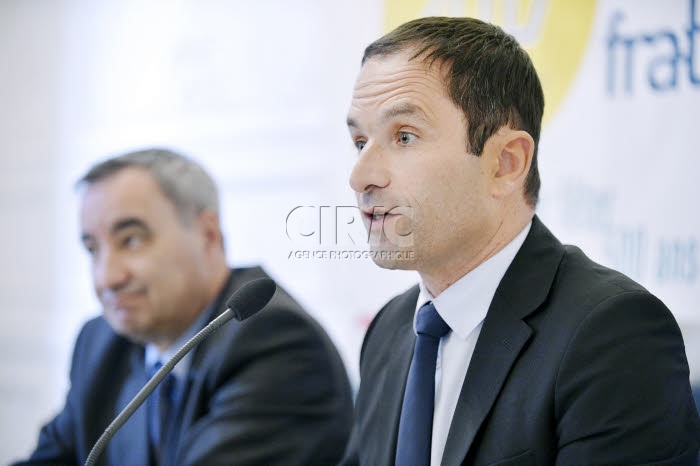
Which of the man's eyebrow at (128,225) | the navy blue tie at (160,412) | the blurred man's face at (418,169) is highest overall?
the blurred man's face at (418,169)

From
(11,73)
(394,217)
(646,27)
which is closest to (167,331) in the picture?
(394,217)

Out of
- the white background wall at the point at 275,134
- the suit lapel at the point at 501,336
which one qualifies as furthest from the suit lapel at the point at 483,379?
the white background wall at the point at 275,134

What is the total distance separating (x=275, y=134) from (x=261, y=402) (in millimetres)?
1331

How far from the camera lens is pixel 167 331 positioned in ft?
6.82

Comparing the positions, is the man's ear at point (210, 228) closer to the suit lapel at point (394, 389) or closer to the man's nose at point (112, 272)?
the man's nose at point (112, 272)

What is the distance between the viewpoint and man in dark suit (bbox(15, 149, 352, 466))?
178cm

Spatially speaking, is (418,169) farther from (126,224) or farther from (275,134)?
(275,134)

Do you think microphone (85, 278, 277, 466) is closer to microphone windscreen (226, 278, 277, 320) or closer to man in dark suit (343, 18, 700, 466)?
microphone windscreen (226, 278, 277, 320)

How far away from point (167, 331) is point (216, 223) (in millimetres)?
327

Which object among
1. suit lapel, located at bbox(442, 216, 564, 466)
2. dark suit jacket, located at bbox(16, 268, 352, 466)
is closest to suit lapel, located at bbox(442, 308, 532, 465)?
suit lapel, located at bbox(442, 216, 564, 466)

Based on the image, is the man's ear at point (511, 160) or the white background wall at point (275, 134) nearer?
the man's ear at point (511, 160)

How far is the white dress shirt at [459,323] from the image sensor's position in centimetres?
131

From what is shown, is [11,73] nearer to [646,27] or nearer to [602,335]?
[646,27]

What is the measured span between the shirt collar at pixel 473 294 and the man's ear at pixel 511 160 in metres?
0.09
